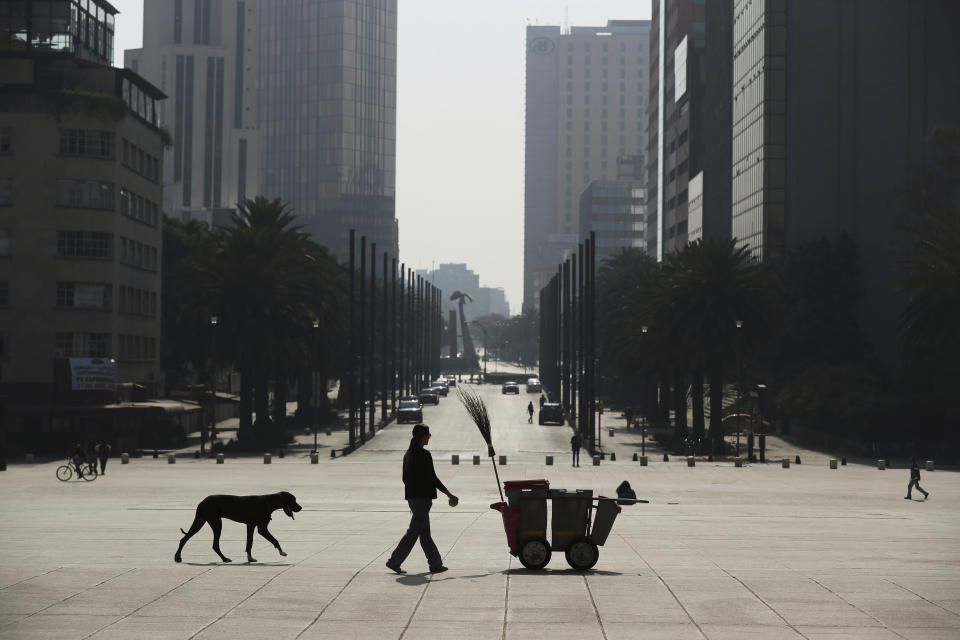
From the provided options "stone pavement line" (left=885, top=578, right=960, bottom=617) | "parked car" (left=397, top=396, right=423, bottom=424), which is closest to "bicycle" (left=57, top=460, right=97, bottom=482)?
"stone pavement line" (left=885, top=578, right=960, bottom=617)

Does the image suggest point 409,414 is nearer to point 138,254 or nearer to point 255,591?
point 138,254

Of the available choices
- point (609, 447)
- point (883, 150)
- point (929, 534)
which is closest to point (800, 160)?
point (883, 150)

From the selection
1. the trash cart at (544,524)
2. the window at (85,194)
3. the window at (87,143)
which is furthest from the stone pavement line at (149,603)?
the window at (87,143)

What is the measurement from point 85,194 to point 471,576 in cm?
6781

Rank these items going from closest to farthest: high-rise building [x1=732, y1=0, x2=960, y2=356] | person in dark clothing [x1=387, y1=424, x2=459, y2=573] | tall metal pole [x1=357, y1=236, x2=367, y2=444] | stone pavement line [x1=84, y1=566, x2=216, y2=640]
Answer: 1. stone pavement line [x1=84, y1=566, x2=216, y2=640]
2. person in dark clothing [x1=387, y1=424, x2=459, y2=573]
3. tall metal pole [x1=357, y1=236, x2=367, y2=444]
4. high-rise building [x1=732, y1=0, x2=960, y2=356]

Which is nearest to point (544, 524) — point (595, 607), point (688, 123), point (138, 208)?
point (595, 607)

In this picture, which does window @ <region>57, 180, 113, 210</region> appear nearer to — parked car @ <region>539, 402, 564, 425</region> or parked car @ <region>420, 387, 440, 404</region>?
parked car @ <region>539, 402, 564, 425</region>

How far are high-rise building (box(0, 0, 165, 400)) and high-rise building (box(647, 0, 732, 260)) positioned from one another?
5814 cm

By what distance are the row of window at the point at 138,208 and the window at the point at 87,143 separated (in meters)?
2.70

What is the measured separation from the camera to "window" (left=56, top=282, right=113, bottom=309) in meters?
79.1

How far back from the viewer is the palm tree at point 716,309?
240 feet

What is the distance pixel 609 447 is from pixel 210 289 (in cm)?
2541

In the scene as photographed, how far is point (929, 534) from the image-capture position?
88.4ft

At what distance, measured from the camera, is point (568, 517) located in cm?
1741
